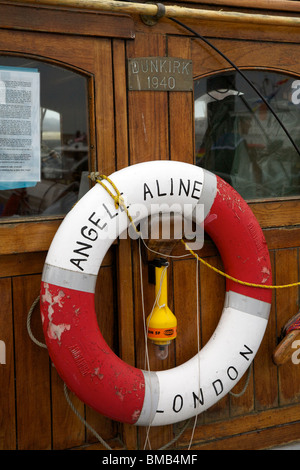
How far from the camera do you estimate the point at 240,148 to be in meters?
2.51

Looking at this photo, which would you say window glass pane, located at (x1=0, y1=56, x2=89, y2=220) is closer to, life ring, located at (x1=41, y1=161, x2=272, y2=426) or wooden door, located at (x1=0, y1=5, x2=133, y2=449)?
wooden door, located at (x1=0, y1=5, x2=133, y2=449)

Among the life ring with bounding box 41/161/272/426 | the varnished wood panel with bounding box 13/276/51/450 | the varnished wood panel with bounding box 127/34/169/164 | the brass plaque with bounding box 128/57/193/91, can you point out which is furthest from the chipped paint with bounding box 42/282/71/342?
the brass plaque with bounding box 128/57/193/91

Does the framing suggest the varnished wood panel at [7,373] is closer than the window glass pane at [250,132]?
Yes

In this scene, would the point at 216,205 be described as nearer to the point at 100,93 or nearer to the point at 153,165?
the point at 153,165

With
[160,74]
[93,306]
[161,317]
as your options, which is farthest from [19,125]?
[161,317]

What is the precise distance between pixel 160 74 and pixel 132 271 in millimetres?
730

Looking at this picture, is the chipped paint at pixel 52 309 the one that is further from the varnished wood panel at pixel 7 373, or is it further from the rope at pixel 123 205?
the rope at pixel 123 205

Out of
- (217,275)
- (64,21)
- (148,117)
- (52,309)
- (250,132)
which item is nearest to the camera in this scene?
(52,309)

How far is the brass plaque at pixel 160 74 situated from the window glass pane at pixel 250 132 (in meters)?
0.09

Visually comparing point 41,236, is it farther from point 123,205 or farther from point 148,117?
point 148,117

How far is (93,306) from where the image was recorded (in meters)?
2.02

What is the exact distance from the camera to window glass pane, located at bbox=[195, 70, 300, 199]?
7.86ft

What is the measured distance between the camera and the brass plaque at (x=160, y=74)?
2189 mm

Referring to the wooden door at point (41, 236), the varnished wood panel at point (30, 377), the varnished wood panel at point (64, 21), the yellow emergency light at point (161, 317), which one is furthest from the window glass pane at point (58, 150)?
the yellow emergency light at point (161, 317)
